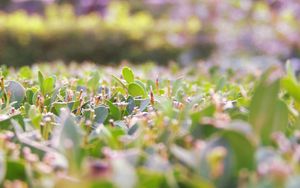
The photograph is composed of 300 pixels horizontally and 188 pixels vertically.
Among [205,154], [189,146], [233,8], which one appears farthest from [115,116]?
[233,8]

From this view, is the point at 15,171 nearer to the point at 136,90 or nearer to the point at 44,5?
the point at 136,90

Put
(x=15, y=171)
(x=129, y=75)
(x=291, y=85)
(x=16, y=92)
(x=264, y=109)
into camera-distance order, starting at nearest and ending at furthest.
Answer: (x=15, y=171) < (x=264, y=109) < (x=291, y=85) < (x=16, y=92) < (x=129, y=75)

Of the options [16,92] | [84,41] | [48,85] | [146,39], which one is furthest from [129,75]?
[146,39]

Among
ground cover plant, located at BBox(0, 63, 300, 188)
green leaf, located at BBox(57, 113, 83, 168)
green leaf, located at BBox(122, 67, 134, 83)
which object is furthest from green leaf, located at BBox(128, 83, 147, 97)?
green leaf, located at BBox(57, 113, 83, 168)

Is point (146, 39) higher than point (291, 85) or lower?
higher

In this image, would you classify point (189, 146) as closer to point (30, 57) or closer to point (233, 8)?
point (30, 57)

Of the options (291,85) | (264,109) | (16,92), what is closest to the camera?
(264,109)
